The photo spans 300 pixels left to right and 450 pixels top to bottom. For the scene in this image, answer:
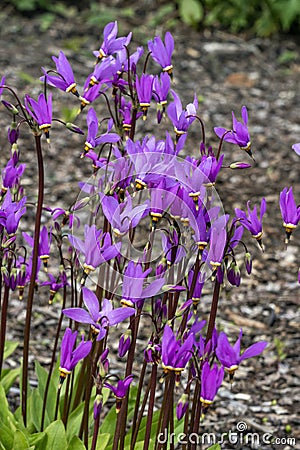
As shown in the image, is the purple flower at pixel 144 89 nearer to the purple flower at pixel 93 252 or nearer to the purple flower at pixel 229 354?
the purple flower at pixel 93 252

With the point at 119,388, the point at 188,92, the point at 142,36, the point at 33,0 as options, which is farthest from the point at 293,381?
the point at 33,0

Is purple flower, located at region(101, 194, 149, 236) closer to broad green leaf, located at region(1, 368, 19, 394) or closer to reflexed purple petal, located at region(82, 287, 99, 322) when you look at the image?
reflexed purple petal, located at region(82, 287, 99, 322)

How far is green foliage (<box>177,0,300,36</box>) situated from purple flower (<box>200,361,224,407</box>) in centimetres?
668

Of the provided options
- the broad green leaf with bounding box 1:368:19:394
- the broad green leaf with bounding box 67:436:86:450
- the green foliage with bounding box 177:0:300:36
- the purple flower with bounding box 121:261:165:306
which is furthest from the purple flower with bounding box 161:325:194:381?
the green foliage with bounding box 177:0:300:36

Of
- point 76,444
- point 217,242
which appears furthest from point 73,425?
point 217,242

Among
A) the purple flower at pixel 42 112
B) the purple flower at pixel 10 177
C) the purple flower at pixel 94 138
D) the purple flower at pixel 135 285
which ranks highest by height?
the purple flower at pixel 42 112

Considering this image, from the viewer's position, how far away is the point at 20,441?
2377mm

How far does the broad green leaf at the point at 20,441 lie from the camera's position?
2.37 meters

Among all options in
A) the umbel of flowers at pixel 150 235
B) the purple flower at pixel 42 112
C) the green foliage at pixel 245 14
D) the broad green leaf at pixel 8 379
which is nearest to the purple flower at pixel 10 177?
the umbel of flowers at pixel 150 235

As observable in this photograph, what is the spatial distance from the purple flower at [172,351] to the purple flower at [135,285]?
106 mm

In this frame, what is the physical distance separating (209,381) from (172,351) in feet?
0.45

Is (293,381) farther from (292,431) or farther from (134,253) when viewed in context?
(134,253)

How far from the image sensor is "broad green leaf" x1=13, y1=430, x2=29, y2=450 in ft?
7.77

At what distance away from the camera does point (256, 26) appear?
8414mm
